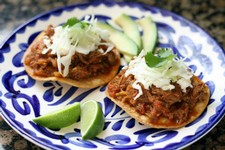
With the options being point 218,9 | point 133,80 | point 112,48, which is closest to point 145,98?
point 133,80

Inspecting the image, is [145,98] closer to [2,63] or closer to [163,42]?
[163,42]

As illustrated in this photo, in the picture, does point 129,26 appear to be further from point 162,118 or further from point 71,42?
point 162,118

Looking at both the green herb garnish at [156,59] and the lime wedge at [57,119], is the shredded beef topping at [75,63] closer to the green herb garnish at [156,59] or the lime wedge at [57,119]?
the lime wedge at [57,119]

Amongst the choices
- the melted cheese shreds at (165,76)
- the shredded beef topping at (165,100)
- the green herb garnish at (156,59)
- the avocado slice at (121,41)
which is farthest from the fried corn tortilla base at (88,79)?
the green herb garnish at (156,59)

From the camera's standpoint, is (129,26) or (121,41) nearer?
(121,41)

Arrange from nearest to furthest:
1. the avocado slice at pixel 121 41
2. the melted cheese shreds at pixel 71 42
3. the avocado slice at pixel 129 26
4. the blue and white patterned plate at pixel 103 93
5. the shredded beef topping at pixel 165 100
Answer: the blue and white patterned plate at pixel 103 93
the shredded beef topping at pixel 165 100
the melted cheese shreds at pixel 71 42
the avocado slice at pixel 121 41
the avocado slice at pixel 129 26

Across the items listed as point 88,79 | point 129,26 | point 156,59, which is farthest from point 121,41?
point 156,59

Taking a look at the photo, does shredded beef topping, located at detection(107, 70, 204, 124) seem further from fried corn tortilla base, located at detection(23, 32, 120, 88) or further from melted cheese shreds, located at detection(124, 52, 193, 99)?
fried corn tortilla base, located at detection(23, 32, 120, 88)
